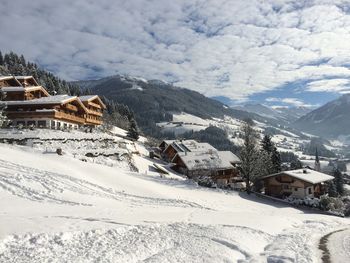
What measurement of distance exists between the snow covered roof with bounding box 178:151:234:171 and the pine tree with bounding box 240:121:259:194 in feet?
53.2

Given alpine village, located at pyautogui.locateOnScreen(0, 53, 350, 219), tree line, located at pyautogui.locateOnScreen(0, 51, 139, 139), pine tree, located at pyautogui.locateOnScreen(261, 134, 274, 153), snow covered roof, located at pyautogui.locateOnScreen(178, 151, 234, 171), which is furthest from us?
tree line, located at pyautogui.locateOnScreen(0, 51, 139, 139)

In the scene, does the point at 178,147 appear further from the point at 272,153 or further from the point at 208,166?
the point at 272,153

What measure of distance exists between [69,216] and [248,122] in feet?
151

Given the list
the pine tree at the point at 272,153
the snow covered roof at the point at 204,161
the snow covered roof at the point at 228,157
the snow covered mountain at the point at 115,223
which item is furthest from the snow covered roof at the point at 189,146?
the snow covered mountain at the point at 115,223

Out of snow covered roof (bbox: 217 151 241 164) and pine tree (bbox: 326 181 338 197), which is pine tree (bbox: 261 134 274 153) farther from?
pine tree (bbox: 326 181 338 197)

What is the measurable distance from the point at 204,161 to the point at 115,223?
60059 mm

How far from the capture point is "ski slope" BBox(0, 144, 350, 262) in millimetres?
18406

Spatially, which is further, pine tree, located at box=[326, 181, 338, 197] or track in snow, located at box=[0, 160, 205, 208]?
pine tree, located at box=[326, 181, 338, 197]

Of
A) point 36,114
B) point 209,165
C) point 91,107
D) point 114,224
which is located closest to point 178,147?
point 209,165

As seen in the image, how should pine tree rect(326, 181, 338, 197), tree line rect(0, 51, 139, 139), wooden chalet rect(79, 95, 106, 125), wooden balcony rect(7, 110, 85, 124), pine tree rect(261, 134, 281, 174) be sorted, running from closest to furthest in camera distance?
wooden balcony rect(7, 110, 85, 124)
pine tree rect(261, 134, 281, 174)
wooden chalet rect(79, 95, 106, 125)
pine tree rect(326, 181, 338, 197)
tree line rect(0, 51, 139, 139)

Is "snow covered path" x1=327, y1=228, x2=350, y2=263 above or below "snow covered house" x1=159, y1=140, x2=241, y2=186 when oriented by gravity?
below

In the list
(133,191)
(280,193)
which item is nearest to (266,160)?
(280,193)

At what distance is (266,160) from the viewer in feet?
233

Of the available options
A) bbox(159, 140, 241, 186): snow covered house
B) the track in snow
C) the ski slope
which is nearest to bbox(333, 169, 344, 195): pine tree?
bbox(159, 140, 241, 186): snow covered house
